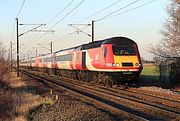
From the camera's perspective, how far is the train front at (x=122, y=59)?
21.1 meters

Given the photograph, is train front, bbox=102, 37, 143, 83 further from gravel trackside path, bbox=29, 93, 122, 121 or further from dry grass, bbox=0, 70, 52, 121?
gravel trackside path, bbox=29, 93, 122, 121

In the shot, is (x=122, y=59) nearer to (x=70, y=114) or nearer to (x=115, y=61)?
(x=115, y=61)

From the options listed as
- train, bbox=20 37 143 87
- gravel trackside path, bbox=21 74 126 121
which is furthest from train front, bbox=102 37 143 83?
gravel trackside path, bbox=21 74 126 121

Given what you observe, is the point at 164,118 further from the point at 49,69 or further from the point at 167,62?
the point at 49,69

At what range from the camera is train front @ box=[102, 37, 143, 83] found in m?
21.1

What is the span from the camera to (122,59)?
21375 millimetres

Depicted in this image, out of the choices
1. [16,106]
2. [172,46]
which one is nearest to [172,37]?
[172,46]

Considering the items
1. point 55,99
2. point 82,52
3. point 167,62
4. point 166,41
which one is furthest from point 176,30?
point 55,99

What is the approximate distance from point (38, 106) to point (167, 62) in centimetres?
1392

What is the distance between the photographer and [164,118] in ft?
35.3

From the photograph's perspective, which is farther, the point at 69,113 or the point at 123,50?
the point at 123,50

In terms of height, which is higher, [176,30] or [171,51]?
[176,30]

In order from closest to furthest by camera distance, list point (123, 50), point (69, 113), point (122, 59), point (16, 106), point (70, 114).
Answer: point (70, 114), point (69, 113), point (16, 106), point (122, 59), point (123, 50)

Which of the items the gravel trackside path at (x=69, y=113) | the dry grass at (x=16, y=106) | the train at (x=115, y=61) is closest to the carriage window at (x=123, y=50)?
the train at (x=115, y=61)
